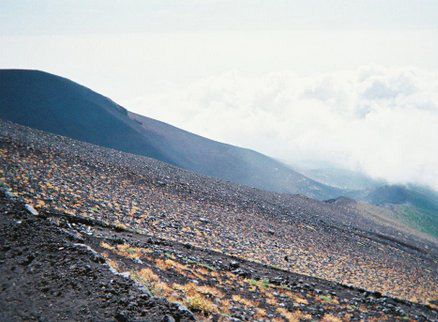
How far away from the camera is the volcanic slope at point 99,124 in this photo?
75625mm

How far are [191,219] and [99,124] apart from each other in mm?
69053

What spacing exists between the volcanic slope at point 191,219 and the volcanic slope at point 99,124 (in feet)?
140

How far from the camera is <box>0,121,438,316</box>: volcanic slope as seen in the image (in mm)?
17312

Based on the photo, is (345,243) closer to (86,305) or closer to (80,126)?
(86,305)

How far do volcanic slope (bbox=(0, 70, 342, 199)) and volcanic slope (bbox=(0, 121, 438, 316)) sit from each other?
4280 centimetres

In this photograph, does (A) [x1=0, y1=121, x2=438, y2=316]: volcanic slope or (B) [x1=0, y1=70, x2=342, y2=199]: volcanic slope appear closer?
(A) [x1=0, y1=121, x2=438, y2=316]: volcanic slope

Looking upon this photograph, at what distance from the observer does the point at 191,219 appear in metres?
24.0

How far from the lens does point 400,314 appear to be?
18.0 m

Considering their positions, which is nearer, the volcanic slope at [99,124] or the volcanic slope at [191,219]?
the volcanic slope at [191,219]

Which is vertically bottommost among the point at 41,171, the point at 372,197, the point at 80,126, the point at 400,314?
the point at 400,314

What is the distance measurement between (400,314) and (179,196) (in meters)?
20.0

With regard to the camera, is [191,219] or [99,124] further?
[99,124]

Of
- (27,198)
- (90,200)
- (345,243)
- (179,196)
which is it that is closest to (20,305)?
(27,198)

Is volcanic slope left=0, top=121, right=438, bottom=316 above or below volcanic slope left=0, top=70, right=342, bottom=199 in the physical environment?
below
